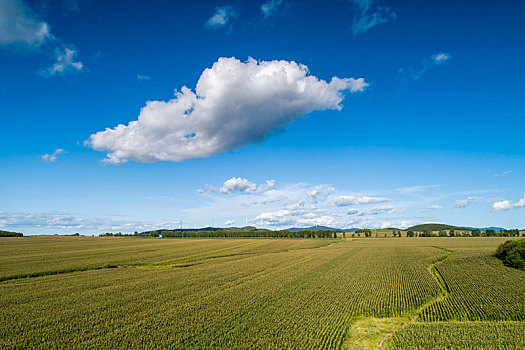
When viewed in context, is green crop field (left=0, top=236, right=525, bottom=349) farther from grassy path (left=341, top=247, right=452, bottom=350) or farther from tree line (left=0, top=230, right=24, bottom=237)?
tree line (left=0, top=230, right=24, bottom=237)

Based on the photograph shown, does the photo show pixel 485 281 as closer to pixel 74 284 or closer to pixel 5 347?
pixel 5 347

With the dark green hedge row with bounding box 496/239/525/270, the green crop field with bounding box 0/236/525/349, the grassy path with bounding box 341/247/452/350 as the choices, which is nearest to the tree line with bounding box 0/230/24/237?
the green crop field with bounding box 0/236/525/349

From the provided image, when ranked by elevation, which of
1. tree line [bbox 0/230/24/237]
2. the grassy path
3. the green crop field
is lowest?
the grassy path

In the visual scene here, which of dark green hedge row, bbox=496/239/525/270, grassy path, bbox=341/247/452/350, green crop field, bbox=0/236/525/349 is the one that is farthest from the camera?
dark green hedge row, bbox=496/239/525/270

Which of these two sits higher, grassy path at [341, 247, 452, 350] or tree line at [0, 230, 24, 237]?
tree line at [0, 230, 24, 237]

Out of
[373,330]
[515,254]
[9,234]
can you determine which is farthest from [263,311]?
[9,234]

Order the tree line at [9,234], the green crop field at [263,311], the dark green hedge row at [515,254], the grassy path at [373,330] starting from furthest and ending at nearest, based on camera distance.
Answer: the tree line at [9,234], the dark green hedge row at [515,254], the grassy path at [373,330], the green crop field at [263,311]

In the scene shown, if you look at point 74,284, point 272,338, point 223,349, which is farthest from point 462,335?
point 74,284

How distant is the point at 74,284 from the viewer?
31.5 meters

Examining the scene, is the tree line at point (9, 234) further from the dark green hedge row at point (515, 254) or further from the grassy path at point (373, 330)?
the dark green hedge row at point (515, 254)

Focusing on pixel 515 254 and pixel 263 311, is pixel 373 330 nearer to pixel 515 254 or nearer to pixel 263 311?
pixel 263 311

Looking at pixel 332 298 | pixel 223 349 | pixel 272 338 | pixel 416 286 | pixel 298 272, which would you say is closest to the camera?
pixel 223 349

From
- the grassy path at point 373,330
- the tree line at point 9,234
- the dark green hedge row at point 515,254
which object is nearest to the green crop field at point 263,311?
the grassy path at point 373,330

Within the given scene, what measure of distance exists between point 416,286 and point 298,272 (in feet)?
47.5
